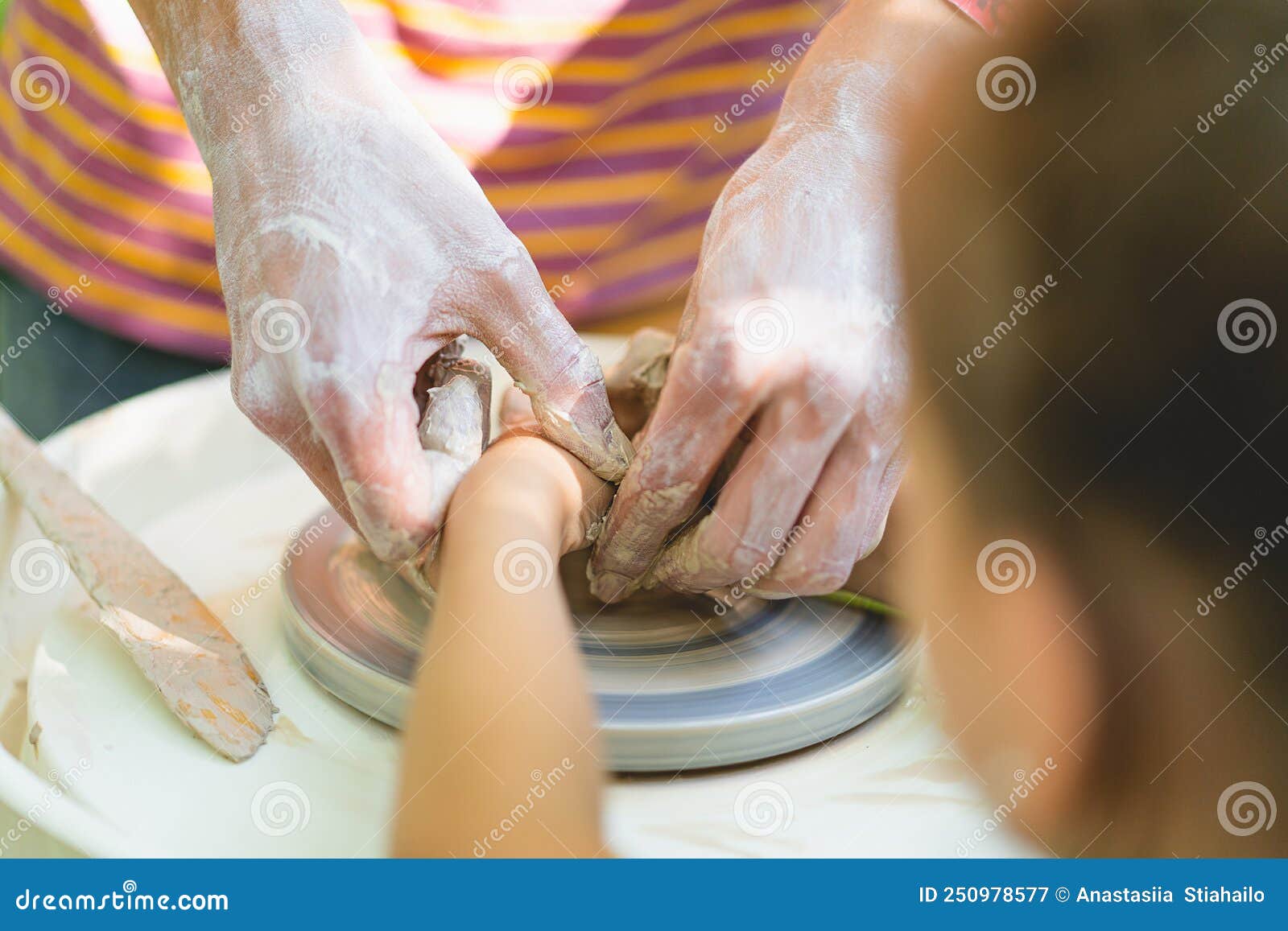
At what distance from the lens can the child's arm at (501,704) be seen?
725mm

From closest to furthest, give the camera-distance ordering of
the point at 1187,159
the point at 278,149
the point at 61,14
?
the point at 1187,159, the point at 278,149, the point at 61,14

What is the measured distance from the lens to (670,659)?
0.97 metres

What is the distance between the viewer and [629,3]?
4.72 ft

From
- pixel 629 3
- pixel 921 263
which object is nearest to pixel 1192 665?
pixel 921 263

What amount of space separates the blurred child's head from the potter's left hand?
6cm

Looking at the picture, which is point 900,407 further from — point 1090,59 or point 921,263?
point 1090,59

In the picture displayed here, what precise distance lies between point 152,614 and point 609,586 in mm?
485

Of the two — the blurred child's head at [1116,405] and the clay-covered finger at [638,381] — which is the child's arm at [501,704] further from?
the blurred child's head at [1116,405]

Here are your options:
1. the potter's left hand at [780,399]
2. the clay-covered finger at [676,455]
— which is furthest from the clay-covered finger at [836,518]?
the clay-covered finger at [676,455]

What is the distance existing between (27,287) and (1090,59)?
57.5 inches

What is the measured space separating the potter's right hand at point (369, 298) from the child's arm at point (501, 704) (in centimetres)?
9

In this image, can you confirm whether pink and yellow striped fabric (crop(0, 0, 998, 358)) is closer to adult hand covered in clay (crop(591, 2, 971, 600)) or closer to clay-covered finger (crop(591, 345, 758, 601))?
adult hand covered in clay (crop(591, 2, 971, 600))

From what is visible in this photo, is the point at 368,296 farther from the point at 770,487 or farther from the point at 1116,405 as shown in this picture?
the point at 1116,405

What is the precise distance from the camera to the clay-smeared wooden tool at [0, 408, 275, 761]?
3.03ft
